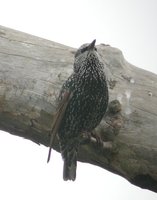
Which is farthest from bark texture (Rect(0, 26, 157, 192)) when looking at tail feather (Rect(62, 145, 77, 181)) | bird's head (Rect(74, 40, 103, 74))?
bird's head (Rect(74, 40, 103, 74))

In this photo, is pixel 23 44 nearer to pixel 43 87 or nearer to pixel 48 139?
pixel 43 87

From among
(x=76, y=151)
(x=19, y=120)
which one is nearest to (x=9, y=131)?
(x=19, y=120)


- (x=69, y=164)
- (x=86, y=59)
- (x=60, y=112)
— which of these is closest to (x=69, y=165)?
(x=69, y=164)

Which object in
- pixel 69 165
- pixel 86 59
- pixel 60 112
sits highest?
pixel 86 59

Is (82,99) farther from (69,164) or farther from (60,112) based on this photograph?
(69,164)

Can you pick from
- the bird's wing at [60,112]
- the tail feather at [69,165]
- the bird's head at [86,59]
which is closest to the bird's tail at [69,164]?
the tail feather at [69,165]

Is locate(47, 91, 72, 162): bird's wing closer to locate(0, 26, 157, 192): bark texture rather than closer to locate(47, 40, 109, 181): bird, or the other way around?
locate(47, 40, 109, 181): bird

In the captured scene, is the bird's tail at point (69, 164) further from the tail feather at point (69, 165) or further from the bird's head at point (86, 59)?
the bird's head at point (86, 59)
